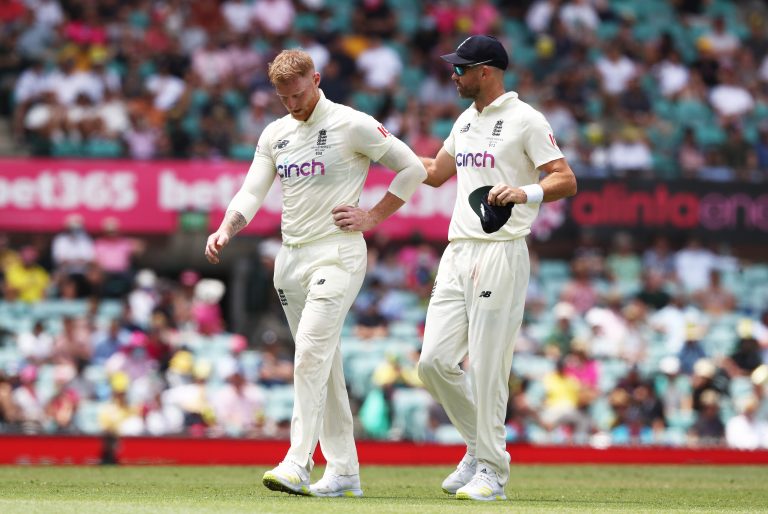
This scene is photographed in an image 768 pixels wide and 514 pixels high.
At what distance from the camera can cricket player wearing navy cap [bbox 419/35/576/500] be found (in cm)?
783

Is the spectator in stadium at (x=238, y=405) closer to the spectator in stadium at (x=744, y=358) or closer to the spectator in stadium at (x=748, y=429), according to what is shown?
the spectator in stadium at (x=748, y=429)

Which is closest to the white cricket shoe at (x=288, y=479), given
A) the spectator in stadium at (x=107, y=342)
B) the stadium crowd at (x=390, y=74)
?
the spectator in stadium at (x=107, y=342)

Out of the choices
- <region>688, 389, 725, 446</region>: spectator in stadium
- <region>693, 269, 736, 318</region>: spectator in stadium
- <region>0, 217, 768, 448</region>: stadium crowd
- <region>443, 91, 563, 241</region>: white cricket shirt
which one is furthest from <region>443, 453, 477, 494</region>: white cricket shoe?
<region>693, 269, 736, 318</region>: spectator in stadium

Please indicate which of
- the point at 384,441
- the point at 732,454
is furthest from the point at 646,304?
the point at 384,441

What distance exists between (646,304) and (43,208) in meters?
→ 7.22

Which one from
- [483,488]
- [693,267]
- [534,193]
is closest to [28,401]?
[483,488]

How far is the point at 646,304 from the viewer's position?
1805 cm

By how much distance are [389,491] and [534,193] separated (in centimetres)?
207

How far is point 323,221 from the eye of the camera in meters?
7.88

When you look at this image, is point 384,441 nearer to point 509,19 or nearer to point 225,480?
point 225,480

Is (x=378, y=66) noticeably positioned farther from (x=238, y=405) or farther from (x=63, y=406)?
(x=63, y=406)

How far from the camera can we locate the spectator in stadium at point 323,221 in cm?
769

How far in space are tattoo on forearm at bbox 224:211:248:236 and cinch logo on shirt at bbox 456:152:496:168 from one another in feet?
3.99

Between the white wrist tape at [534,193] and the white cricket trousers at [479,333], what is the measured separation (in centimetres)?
40
